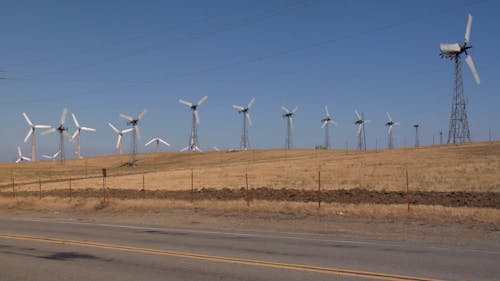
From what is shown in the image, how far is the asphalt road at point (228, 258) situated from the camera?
10406 mm

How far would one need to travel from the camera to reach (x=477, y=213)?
2234 cm

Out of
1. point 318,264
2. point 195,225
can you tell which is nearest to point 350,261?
point 318,264

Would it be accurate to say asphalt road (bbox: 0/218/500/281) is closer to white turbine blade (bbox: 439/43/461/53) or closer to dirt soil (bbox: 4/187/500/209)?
dirt soil (bbox: 4/187/500/209)

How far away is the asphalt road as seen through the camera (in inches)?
410

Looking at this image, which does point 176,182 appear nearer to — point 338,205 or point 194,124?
point 338,205

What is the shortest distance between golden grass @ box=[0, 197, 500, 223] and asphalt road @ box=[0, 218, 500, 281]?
6.63m

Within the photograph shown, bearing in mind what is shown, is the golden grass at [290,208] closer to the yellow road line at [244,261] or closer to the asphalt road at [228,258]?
the asphalt road at [228,258]

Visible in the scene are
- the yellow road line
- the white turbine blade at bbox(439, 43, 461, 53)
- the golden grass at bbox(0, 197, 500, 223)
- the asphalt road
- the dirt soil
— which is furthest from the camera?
the white turbine blade at bbox(439, 43, 461, 53)

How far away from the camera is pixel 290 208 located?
1029 inches

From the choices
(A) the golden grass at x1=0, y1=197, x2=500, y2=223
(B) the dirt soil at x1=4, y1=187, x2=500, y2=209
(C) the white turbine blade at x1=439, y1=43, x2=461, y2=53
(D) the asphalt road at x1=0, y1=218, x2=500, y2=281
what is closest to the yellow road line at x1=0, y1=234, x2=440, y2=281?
(D) the asphalt road at x1=0, y1=218, x2=500, y2=281

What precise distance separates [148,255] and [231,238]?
424 cm

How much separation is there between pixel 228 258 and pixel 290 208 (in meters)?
13.8

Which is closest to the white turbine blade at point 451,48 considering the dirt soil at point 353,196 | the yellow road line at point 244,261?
the dirt soil at point 353,196

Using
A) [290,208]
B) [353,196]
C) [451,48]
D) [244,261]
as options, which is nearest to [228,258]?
[244,261]
